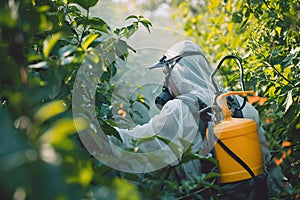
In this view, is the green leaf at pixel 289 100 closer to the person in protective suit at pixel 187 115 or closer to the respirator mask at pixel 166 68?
the person in protective suit at pixel 187 115

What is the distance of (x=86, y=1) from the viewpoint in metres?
2.07

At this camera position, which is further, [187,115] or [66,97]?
[187,115]

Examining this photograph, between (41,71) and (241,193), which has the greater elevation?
(41,71)

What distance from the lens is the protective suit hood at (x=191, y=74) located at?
287cm

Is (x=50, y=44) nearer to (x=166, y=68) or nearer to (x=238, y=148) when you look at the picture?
(x=238, y=148)

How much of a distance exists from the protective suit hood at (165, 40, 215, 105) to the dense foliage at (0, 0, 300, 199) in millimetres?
236

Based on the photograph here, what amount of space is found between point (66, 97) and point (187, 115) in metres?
1.05

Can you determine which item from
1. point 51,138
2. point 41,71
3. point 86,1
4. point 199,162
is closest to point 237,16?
point 199,162

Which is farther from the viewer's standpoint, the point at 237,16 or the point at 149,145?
the point at 237,16

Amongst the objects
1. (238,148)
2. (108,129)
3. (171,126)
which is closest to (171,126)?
(171,126)

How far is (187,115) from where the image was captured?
103 inches

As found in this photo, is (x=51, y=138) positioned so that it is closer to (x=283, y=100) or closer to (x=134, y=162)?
(x=134, y=162)

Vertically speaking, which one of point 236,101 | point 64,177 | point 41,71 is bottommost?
point 236,101

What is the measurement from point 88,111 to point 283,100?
41.8 inches
